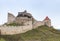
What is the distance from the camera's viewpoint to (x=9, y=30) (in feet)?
200

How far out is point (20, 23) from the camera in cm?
6744

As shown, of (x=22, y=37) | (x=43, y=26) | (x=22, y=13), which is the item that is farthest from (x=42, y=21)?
(x=22, y=37)

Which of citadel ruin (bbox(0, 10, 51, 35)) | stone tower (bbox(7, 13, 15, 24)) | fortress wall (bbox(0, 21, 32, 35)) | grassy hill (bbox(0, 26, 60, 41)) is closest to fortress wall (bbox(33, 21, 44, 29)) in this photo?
citadel ruin (bbox(0, 10, 51, 35))

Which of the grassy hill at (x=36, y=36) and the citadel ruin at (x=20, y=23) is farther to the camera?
the citadel ruin at (x=20, y=23)

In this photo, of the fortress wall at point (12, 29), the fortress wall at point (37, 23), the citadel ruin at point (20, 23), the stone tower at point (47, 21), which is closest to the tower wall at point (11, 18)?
the citadel ruin at point (20, 23)

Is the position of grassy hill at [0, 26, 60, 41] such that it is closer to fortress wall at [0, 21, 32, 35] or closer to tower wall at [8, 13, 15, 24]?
fortress wall at [0, 21, 32, 35]

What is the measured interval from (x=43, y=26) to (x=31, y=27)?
14.6 ft

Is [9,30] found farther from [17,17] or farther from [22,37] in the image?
[17,17]

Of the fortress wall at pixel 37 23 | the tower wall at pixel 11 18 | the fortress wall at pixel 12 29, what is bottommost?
the fortress wall at pixel 12 29

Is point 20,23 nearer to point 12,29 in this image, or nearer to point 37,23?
point 37,23

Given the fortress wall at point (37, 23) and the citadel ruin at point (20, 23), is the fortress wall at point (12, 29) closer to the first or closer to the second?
the citadel ruin at point (20, 23)

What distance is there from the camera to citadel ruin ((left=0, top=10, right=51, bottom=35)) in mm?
61000

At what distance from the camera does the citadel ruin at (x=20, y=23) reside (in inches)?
2402

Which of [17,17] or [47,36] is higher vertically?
[17,17]
